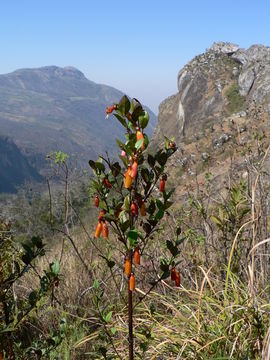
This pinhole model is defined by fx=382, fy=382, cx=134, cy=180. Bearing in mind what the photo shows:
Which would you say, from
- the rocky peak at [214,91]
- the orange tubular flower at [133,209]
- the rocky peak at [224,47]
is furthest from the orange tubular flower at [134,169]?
the rocky peak at [224,47]

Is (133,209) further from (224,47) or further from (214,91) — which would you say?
(224,47)

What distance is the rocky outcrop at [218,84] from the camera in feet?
147

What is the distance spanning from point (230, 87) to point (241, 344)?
5150 cm

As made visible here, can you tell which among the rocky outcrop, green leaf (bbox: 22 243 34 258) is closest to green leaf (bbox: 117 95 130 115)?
green leaf (bbox: 22 243 34 258)

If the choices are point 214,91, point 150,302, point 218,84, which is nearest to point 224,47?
point 218,84

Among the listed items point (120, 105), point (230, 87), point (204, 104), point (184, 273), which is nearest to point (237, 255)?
point (184, 273)

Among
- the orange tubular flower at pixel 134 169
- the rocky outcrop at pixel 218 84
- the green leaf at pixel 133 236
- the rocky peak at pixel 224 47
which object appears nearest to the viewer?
the orange tubular flower at pixel 134 169

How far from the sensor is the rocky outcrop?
44.7 metres

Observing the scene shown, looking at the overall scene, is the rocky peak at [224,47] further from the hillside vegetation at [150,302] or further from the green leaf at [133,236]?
the green leaf at [133,236]

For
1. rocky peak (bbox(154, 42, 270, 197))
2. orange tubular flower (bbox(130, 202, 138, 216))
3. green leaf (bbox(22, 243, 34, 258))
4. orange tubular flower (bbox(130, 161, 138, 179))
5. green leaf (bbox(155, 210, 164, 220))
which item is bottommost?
green leaf (bbox(22, 243, 34, 258))

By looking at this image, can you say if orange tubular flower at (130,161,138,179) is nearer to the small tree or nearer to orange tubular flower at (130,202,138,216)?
the small tree

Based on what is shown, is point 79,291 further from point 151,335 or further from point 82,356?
point 151,335

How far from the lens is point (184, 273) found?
12.0 ft

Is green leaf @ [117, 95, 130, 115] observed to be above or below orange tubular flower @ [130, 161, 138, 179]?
above
